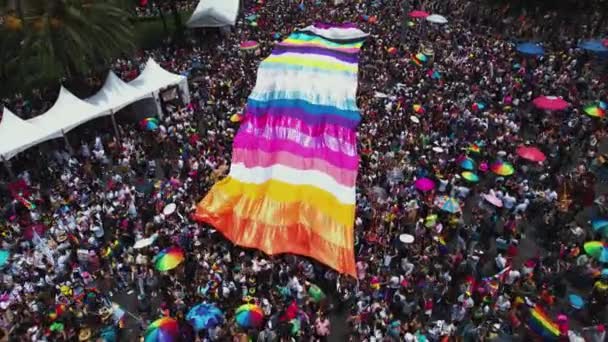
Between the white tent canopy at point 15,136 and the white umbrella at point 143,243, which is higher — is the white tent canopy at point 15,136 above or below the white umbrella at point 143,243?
above

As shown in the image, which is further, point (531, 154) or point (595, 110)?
point (595, 110)

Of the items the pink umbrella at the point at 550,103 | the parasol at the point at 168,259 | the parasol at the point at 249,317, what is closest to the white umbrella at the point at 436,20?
the pink umbrella at the point at 550,103

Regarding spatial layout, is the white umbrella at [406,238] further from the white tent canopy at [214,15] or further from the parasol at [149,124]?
the white tent canopy at [214,15]

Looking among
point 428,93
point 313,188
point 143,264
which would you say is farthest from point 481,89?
point 143,264

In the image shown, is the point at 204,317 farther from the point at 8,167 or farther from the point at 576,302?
the point at 8,167

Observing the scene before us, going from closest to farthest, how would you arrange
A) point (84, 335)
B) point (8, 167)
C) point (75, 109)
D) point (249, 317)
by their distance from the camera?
point (249, 317) → point (84, 335) → point (8, 167) → point (75, 109)

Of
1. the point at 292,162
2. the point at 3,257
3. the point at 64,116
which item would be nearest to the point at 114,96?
the point at 64,116
